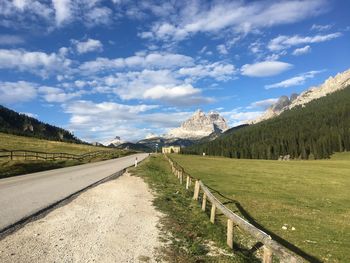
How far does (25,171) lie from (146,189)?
20.1 metres

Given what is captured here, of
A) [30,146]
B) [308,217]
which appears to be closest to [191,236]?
[308,217]

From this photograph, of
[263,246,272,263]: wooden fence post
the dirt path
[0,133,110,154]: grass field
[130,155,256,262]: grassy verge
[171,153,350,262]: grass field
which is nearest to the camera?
[263,246,272,263]: wooden fence post

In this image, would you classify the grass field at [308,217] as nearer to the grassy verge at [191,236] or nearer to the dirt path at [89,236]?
the grassy verge at [191,236]

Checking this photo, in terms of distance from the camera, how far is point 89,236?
12680 mm

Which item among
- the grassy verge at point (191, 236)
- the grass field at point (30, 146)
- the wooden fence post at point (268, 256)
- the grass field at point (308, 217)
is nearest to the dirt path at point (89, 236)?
the grassy verge at point (191, 236)

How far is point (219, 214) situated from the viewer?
64.1 feet

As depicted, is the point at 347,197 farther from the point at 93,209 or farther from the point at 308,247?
the point at 93,209

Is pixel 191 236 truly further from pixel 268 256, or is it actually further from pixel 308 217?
pixel 308 217

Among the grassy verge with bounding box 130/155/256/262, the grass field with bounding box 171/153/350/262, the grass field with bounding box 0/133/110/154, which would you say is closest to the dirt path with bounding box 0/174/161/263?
the grassy verge with bounding box 130/155/256/262

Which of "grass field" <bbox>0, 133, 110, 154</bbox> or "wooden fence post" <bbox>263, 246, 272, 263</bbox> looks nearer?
"wooden fence post" <bbox>263, 246, 272, 263</bbox>

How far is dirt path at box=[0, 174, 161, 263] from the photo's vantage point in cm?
1057

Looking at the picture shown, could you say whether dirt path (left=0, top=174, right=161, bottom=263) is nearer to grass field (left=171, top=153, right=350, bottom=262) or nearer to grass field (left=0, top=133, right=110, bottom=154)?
grass field (left=171, top=153, right=350, bottom=262)

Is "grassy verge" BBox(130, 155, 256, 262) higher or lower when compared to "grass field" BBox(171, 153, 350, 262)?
higher

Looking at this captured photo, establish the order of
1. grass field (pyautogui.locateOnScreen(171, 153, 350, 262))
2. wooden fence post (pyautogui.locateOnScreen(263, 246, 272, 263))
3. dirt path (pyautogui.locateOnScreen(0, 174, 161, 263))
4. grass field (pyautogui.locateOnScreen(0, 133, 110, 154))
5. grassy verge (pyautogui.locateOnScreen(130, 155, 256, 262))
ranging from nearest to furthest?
1. wooden fence post (pyautogui.locateOnScreen(263, 246, 272, 263))
2. dirt path (pyautogui.locateOnScreen(0, 174, 161, 263))
3. grassy verge (pyautogui.locateOnScreen(130, 155, 256, 262))
4. grass field (pyautogui.locateOnScreen(171, 153, 350, 262))
5. grass field (pyautogui.locateOnScreen(0, 133, 110, 154))
